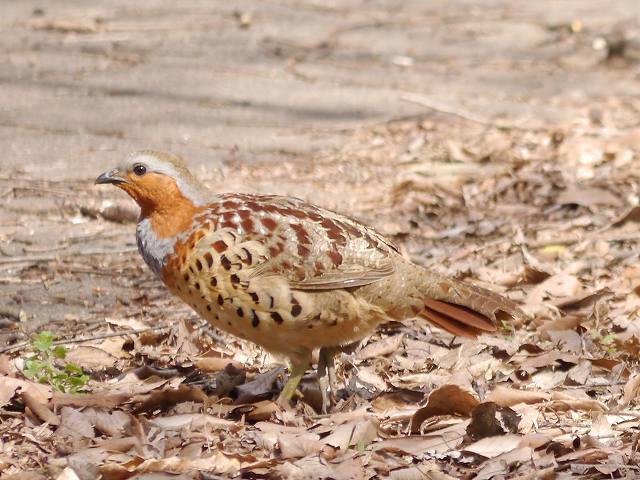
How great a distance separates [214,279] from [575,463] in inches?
56.9

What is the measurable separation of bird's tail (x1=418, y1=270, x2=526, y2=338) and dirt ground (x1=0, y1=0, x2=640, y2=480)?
0.22 m

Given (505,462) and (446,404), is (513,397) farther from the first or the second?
(505,462)

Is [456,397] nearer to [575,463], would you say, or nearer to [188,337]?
[575,463]

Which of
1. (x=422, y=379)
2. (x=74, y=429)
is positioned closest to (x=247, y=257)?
(x=74, y=429)

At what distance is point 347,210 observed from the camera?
7.91m

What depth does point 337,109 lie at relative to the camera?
998cm

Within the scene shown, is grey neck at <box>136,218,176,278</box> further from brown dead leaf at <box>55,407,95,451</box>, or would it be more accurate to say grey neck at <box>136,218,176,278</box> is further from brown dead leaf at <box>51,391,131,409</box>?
brown dead leaf at <box>55,407,95,451</box>

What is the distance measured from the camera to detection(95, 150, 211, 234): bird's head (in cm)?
499

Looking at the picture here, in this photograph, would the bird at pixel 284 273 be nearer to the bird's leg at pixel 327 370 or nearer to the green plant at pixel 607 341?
the bird's leg at pixel 327 370

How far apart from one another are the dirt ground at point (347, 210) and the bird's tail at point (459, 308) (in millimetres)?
220

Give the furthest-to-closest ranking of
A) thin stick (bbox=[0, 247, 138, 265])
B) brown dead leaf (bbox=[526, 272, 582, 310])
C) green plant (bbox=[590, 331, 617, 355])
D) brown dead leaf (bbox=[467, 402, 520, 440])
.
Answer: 1. thin stick (bbox=[0, 247, 138, 265])
2. brown dead leaf (bbox=[526, 272, 582, 310])
3. green plant (bbox=[590, 331, 617, 355])
4. brown dead leaf (bbox=[467, 402, 520, 440])

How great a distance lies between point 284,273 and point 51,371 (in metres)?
0.95

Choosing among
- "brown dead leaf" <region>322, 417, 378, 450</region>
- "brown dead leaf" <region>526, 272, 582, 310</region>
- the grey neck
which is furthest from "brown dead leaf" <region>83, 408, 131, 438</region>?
"brown dead leaf" <region>526, 272, 582, 310</region>

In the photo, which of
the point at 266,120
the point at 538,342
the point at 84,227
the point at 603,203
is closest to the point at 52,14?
the point at 266,120
